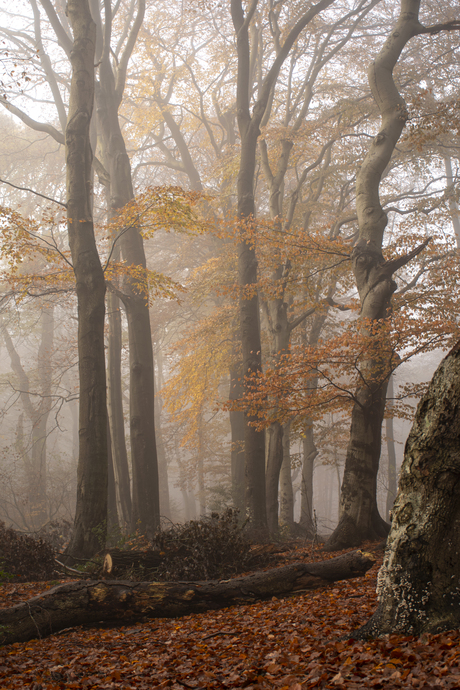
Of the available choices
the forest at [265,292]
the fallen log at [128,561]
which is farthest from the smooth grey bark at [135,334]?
the fallen log at [128,561]

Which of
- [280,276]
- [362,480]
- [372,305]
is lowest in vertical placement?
[362,480]

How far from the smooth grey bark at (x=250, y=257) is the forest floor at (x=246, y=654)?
4502 millimetres

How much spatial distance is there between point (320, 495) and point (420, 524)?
38.9m

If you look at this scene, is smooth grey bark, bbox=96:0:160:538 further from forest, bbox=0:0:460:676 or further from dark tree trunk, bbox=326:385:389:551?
dark tree trunk, bbox=326:385:389:551

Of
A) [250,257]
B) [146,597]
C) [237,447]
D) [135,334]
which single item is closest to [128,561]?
[146,597]

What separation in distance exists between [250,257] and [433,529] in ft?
27.5

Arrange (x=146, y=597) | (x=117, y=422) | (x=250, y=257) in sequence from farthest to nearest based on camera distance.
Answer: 1. (x=117, y=422)
2. (x=250, y=257)
3. (x=146, y=597)

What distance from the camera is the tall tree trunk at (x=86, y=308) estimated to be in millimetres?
6930

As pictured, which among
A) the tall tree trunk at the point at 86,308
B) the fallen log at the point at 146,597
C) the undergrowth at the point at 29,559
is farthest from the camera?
the tall tree trunk at the point at 86,308

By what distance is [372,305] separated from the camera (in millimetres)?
8203

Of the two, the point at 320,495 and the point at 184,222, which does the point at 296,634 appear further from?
the point at 320,495

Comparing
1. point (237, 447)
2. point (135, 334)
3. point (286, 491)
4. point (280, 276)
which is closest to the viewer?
point (135, 334)

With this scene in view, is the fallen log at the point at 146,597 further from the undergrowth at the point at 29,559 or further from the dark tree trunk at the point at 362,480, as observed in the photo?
the dark tree trunk at the point at 362,480

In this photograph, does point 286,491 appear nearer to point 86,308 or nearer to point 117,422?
point 117,422
